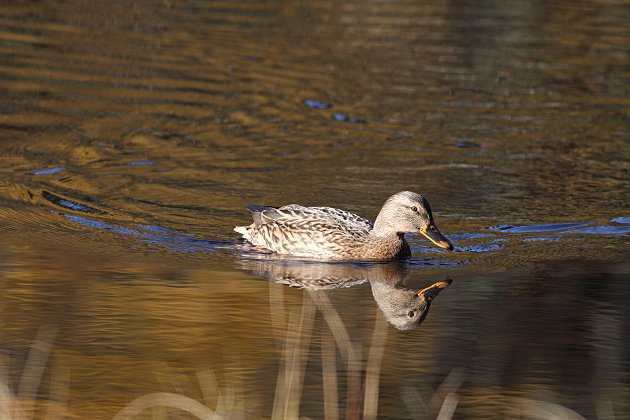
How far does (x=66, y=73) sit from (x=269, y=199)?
623 cm

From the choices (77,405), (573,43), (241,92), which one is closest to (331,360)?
(77,405)

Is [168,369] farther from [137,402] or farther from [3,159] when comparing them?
[3,159]

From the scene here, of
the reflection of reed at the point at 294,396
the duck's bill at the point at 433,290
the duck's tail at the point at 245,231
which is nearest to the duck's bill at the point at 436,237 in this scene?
the duck's bill at the point at 433,290

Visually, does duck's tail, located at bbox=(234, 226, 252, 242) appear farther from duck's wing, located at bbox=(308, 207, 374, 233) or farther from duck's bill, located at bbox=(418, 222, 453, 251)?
duck's bill, located at bbox=(418, 222, 453, 251)

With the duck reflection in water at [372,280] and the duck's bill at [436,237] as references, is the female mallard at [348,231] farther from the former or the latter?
the duck reflection in water at [372,280]

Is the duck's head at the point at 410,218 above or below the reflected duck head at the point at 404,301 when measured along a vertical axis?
above

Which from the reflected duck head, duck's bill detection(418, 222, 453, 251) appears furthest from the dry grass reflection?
duck's bill detection(418, 222, 453, 251)

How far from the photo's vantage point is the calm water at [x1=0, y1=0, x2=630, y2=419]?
325 inches

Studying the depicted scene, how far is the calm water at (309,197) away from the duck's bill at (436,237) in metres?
0.21

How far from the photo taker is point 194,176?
47.6 feet

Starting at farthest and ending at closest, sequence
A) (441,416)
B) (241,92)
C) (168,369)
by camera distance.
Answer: (241,92) → (168,369) → (441,416)

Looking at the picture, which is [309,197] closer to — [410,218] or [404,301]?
[410,218]

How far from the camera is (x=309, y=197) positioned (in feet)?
46.0

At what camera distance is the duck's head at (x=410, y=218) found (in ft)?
38.2
